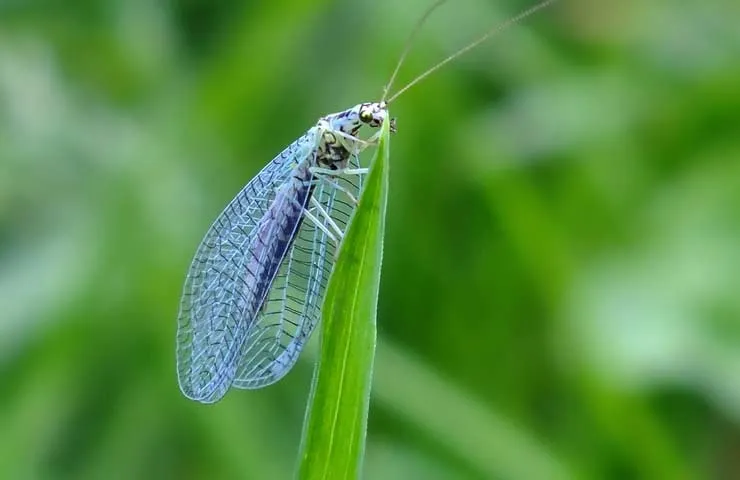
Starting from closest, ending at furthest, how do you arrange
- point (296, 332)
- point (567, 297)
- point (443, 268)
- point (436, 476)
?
point (296, 332)
point (436, 476)
point (567, 297)
point (443, 268)

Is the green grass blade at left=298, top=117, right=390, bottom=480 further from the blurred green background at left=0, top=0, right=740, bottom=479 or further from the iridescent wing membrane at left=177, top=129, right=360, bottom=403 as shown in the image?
the blurred green background at left=0, top=0, right=740, bottom=479

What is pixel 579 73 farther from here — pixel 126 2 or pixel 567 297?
pixel 126 2

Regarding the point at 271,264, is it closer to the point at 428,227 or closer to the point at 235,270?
the point at 235,270

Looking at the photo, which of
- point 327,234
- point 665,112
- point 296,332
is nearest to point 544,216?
point 665,112

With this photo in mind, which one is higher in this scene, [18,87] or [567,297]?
[18,87]

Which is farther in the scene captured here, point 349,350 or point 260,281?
point 260,281

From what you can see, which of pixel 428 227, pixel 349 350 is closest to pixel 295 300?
pixel 349 350
